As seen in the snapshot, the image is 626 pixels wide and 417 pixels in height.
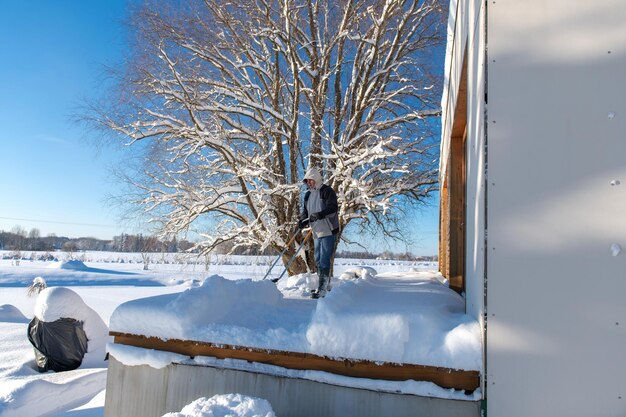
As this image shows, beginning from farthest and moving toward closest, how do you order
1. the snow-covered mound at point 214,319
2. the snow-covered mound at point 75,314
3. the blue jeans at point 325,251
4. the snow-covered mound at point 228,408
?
the snow-covered mound at point 75,314, the blue jeans at point 325,251, the snow-covered mound at point 214,319, the snow-covered mound at point 228,408

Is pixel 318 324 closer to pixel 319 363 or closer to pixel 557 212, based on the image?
pixel 319 363

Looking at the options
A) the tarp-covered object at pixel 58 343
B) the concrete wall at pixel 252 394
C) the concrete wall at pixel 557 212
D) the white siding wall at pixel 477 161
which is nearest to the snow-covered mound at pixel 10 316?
the tarp-covered object at pixel 58 343

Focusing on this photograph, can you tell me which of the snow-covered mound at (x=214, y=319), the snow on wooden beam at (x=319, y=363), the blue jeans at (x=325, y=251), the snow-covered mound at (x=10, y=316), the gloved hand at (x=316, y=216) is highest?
the gloved hand at (x=316, y=216)

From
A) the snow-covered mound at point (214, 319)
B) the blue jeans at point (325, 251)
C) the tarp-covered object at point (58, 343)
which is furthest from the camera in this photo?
the tarp-covered object at point (58, 343)

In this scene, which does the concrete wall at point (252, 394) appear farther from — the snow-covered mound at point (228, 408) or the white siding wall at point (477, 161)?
the white siding wall at point (477, 161)

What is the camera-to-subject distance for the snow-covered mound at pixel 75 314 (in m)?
7.72

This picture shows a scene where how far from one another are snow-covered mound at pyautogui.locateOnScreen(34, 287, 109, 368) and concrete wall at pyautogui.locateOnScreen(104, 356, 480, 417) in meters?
5.91

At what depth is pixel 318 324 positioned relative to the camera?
2516mm

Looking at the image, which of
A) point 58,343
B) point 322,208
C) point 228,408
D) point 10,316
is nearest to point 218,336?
point 228,408

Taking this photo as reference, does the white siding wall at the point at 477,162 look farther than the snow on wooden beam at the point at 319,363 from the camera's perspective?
No

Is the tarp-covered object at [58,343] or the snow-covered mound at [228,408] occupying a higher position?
the snow-covered mound at [228,408]

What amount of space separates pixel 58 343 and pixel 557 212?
8575 mm

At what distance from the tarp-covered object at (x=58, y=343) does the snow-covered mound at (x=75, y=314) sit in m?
0.12

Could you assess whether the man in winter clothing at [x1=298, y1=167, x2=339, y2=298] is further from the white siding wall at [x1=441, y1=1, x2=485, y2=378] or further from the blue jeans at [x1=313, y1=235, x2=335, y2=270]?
the white siding wall at [x1=441, y1=1, x2=485, y2=378]
